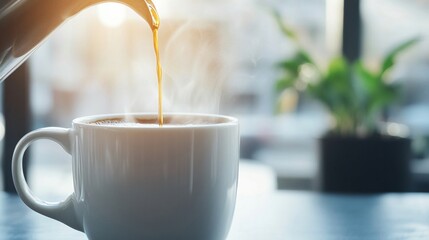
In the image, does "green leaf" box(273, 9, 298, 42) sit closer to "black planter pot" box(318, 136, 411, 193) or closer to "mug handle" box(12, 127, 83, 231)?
"black planter pot" box(318, 136, 411, 193)

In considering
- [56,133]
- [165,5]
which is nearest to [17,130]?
[165,5]

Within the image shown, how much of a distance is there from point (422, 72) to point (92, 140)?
1.23 meters

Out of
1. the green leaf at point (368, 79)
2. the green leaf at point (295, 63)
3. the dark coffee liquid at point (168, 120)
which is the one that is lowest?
the dark coffee liquid at point (168, 120)

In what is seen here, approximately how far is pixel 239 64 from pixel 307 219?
89 centimetres

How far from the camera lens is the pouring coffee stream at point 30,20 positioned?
0.43 metres

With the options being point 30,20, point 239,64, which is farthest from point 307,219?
point 239,64

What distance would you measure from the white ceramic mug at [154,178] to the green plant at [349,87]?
715mm

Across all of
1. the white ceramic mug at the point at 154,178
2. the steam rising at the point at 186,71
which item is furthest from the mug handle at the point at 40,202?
the steam rising at the point at 186,71

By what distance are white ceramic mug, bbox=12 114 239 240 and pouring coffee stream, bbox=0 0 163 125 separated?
0.25 feet

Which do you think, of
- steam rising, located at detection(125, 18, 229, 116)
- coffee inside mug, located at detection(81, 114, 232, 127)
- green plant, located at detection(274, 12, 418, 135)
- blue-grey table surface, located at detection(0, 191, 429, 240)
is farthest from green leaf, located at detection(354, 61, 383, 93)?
coffee inside mug, located at detection(81, 114, 232, 127)

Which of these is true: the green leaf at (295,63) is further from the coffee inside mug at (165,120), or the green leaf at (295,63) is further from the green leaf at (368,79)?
the coffee inside mug at (165,120)

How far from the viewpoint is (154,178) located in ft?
1.34

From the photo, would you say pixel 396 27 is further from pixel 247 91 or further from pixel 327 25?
pixel 247 91

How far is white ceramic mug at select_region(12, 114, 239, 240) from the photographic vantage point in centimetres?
41
